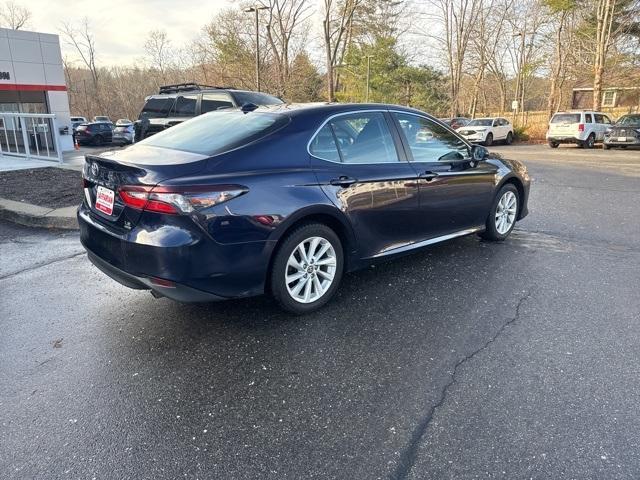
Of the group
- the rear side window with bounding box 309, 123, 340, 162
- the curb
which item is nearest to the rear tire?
the curb

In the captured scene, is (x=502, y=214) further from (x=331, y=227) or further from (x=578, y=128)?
(x=578, y=128)

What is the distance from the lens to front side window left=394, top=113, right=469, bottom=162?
170 inches

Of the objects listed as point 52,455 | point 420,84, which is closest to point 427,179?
point 52,455

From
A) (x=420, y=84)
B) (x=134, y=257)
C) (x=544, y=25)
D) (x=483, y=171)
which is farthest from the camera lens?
(x=420, y=84)

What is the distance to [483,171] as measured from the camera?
16.4 feet

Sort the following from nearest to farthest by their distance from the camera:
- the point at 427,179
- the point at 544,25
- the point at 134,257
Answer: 1. the point at 134,257
2. the point at 427,179
3. the point at 544,25

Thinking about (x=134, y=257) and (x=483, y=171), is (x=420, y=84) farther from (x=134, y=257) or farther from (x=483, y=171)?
(x=134, y=257)

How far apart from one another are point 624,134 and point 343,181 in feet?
75.5

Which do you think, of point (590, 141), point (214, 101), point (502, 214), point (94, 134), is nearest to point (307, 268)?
point (502, 214)

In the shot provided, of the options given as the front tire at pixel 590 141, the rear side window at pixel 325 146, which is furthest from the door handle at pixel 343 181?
the front tire at pixel 590 141

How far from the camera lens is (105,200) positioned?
3.26 meters

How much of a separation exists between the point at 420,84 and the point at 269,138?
3773 centimetres

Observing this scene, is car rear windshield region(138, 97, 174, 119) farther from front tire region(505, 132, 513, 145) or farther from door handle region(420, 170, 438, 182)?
front tire region(505, 132, 513, 145)

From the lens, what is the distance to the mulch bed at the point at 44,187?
744 centimetres
